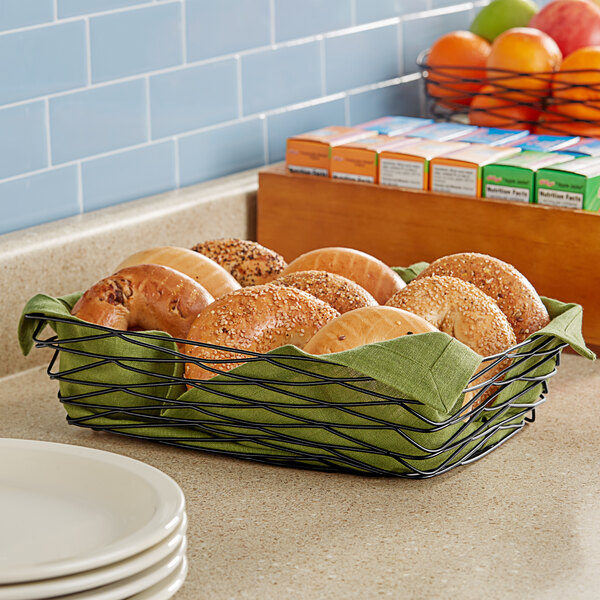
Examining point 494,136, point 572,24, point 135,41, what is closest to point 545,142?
point 494,136

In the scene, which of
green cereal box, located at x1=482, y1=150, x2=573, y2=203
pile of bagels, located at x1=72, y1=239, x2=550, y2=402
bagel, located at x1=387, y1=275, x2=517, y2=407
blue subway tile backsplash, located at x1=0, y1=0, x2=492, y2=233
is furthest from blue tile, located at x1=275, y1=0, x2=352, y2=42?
bagel, located at x1=387, y1=275, x2=517, y2=407

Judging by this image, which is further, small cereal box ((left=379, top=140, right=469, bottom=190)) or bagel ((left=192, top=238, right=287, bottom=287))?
small cereal box ((left=379, top=140, right=469, bottom=190))

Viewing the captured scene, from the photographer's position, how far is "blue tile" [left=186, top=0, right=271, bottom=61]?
1.28 meters

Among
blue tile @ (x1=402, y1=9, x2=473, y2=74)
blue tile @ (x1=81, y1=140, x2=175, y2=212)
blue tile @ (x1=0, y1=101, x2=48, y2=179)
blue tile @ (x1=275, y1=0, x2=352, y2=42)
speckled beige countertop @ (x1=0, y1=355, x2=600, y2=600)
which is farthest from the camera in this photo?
blue tile @ (x1=402, y1=9, x2=473, y2=74)

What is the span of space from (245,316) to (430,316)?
146 millimetres

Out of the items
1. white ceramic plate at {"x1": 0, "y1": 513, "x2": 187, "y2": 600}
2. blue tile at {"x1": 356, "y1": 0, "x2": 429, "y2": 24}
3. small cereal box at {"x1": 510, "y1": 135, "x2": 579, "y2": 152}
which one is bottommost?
white ceramic plate at {"x1": 0, "y1": 513, "x2": 187, "y2": 600}

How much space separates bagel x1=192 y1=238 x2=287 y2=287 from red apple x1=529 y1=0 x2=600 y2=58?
0.65 meters

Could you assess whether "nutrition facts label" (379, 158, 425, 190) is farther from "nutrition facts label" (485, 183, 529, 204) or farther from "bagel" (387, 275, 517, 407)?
"bagel" (387, 275, 517, 407)

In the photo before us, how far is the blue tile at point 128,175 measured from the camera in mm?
1191

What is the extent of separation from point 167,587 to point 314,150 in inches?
29.1

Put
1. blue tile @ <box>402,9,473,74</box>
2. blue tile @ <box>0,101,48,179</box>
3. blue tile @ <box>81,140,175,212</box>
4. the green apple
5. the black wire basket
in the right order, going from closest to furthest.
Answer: blue tile @ <box>0,101,48,179</box>, blue tile @ <box>81,140,175,212</box>, the black wire basket, the green apple, blue tile @ <box>402,9,473,74</box>

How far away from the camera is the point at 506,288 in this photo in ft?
2.90

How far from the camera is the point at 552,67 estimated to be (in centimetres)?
133

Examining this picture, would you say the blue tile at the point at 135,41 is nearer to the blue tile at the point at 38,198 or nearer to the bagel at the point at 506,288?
the blue tile at the point at 38,198
